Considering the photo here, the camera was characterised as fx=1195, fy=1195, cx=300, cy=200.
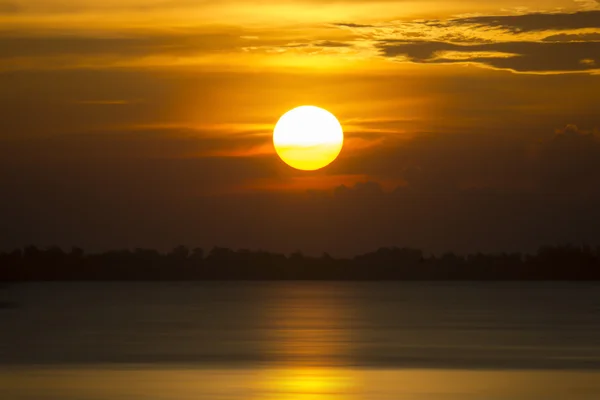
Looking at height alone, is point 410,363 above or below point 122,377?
Result: above

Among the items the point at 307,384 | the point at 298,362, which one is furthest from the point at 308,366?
the point at 307,384

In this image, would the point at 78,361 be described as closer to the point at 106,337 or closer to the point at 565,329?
the point at 106,337

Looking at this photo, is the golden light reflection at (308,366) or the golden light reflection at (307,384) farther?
the golden light reflection at (308,366)

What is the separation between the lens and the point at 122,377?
111 ft

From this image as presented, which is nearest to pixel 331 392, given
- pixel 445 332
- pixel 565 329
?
pixel 445 332

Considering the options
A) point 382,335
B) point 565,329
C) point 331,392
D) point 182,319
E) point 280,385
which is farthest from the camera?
point 182,319

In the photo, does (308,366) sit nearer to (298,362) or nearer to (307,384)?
(298,362)

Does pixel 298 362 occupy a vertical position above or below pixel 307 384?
above

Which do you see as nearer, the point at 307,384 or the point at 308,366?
the point at 307,384

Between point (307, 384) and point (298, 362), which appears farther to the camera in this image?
point (298, 362)

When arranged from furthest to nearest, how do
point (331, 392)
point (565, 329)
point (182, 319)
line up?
point (182, 319), point (565, 329), point (331, 392)

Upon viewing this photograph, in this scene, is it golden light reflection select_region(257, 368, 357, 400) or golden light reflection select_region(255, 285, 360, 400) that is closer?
golden light reflection select_region(257, 368, 357, 400)

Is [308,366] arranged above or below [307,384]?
above

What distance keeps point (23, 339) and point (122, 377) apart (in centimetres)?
2016
